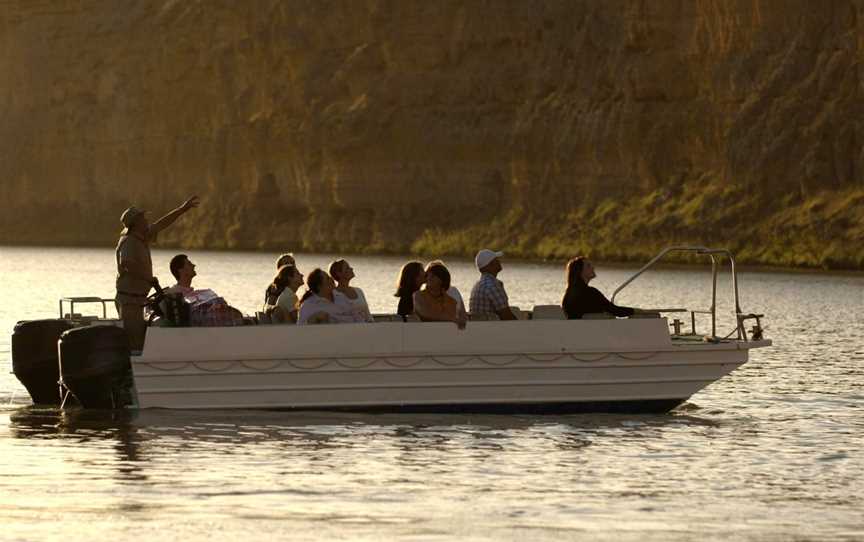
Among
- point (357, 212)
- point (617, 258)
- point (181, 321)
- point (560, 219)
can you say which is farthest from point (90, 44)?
point (181, 321)

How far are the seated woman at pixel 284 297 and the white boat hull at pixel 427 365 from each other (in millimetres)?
541

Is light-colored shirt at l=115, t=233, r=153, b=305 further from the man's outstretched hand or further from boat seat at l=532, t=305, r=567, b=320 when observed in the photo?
boat seat at l=532, t=305, r=567, b=320

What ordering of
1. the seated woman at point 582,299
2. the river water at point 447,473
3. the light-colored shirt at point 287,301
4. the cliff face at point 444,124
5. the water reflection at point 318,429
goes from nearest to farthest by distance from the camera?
the river water at point 447,473 → the water reflection at point 318,429 → the light-colored shirt at point 287,301 → the seated woman at point 582,299 → the cliff face at point 444,124

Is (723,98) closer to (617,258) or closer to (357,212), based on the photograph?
(617,258)

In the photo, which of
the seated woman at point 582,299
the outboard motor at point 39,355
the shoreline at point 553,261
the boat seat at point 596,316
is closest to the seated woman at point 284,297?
the outboard motor at point 39,355

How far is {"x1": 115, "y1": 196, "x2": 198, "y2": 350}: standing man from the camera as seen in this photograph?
17.5 meters

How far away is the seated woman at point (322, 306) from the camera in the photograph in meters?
17.4

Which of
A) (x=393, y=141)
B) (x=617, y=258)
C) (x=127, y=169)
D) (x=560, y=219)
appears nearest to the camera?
(x=617, y=258)

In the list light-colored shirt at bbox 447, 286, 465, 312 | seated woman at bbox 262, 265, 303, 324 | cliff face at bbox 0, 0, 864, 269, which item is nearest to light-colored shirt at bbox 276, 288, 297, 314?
seated woman at bbox 262, 265, 303, 324

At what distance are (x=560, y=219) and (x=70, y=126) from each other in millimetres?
35150

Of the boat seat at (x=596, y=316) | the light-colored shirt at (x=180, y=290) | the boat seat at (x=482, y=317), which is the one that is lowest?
the boat seat at (x=596, y=316)

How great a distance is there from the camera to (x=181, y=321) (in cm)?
1728

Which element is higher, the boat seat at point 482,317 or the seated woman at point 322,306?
the seated woman at point 322,306

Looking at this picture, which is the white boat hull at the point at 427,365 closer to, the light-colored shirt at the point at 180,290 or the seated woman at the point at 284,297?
the seated woman at the point at 284,297
